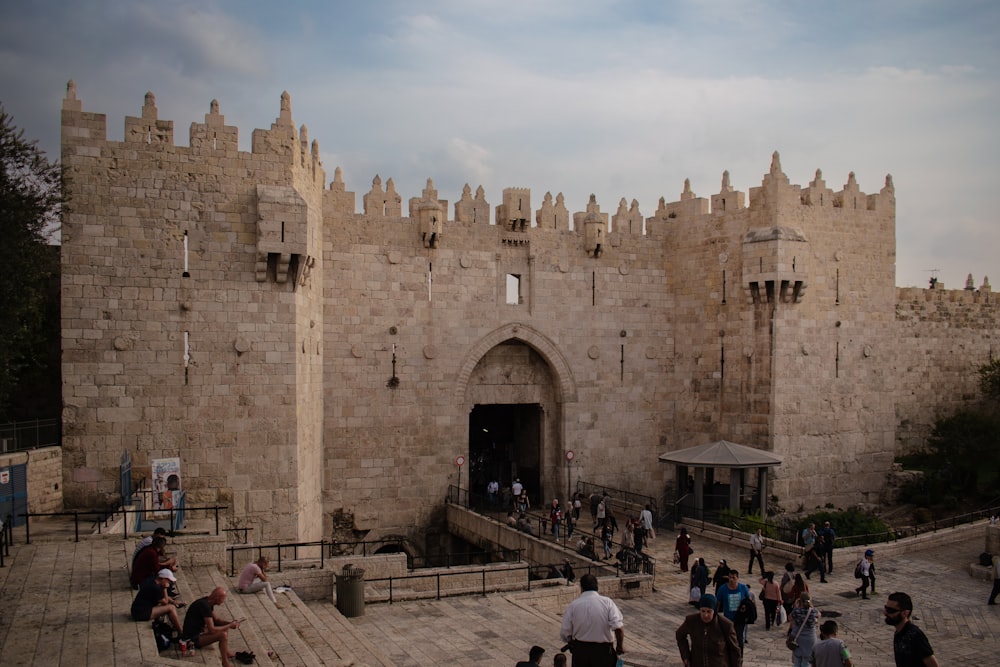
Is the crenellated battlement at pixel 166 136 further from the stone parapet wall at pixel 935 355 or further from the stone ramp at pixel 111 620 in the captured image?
the stone parapet wall at pixel 935 355

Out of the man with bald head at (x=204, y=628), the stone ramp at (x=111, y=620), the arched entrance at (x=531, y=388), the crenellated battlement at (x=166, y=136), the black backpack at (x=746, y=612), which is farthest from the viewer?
the arched entrance at (x=531, y=388)

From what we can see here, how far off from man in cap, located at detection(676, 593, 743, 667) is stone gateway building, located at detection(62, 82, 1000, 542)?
11.3m

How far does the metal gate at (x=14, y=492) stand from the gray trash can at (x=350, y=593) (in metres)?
5.60

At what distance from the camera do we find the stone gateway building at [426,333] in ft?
54.2

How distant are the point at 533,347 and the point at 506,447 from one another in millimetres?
4931

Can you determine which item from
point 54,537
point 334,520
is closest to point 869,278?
point 334,520

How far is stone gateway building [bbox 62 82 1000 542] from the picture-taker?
16516 millimetres

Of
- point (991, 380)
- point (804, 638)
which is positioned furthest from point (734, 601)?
point (991, 380)

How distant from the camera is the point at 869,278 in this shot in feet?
82.4

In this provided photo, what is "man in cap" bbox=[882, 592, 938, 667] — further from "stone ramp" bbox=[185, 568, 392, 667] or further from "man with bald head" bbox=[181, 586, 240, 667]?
"man with bald head" bbox=[181, 586, 240, 667]

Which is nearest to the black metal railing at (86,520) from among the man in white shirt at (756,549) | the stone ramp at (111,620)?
the stone ramp at (111,620)

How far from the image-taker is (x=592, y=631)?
8.09m

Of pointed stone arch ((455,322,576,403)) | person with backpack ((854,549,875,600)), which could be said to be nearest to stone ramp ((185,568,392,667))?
person with backpack ((854,549,875,600))

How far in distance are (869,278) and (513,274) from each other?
10.7m
